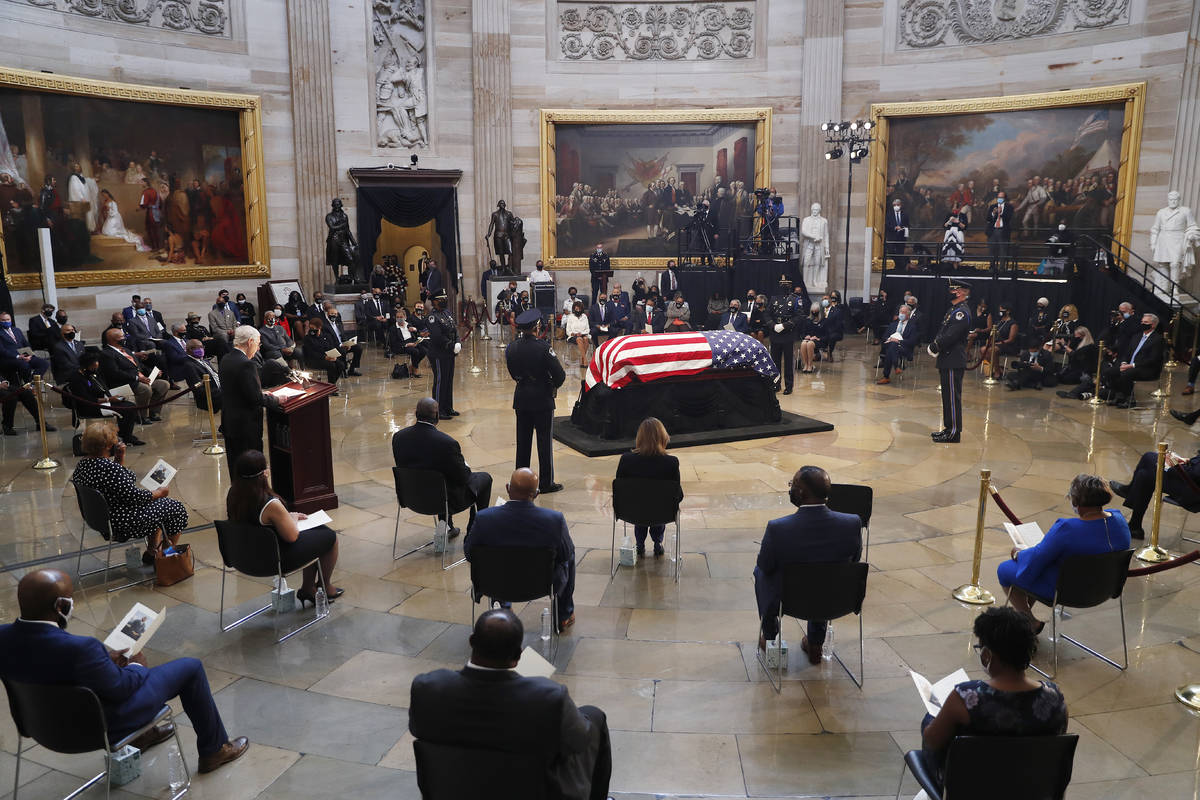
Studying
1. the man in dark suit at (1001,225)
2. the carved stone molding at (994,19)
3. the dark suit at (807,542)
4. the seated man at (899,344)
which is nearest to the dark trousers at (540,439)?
the dark suit at (807,542)

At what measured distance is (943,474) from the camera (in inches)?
365

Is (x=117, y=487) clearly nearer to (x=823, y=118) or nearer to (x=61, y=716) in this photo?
(x=61, y=716)

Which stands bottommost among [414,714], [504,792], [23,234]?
[504,792]

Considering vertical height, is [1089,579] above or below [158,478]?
below

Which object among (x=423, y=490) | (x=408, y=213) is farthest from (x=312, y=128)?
(x=423, y=490)

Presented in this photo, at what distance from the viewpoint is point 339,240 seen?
19.2m

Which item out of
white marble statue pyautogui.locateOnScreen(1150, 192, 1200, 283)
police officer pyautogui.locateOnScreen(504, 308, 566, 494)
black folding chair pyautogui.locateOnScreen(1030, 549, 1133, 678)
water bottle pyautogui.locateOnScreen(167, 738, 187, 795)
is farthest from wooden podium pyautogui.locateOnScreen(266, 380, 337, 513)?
white marble statue pyautogui.locateOnScreen(1150, 192, 1200, 283)

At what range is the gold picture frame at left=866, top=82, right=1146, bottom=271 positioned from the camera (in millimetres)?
17766

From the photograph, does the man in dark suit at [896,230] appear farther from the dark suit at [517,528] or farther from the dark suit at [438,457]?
the dark suit at [517,528]

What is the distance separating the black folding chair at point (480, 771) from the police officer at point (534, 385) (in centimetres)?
515

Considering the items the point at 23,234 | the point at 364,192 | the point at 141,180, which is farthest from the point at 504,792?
the point at 364,192

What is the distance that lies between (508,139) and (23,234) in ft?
33.5

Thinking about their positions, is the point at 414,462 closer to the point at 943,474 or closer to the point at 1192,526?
the point at 943,474

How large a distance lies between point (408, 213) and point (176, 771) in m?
18.3
